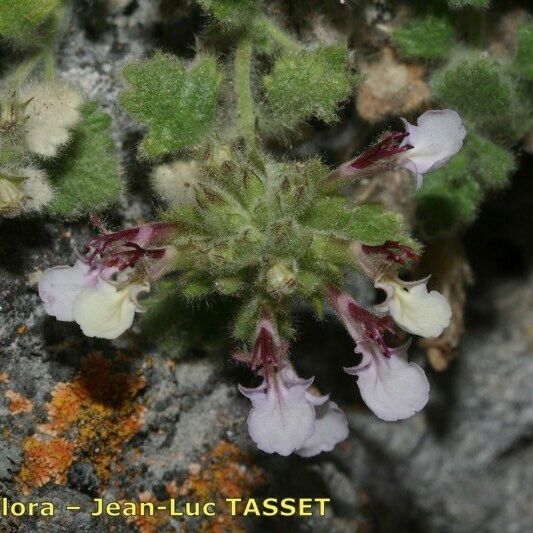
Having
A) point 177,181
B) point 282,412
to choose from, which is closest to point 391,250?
point 282,412

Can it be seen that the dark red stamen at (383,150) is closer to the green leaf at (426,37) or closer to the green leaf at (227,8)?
the green leaf at (227,8)

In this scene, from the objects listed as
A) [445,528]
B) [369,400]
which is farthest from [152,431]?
[445,528]

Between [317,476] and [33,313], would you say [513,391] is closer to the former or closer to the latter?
[317,476]

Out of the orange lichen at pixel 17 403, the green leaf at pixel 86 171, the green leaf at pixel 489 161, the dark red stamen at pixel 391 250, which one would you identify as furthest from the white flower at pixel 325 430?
the green leaf at pixel 489 161

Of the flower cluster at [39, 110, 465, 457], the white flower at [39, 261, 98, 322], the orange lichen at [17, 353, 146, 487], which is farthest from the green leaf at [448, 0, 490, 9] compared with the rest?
the orange lichen at [17, 353, 146, 487]

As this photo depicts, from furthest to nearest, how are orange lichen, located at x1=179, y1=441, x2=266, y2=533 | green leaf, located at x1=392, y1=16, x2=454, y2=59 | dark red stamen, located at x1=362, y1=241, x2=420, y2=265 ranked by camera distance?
green leaf, located at x1=392, y1=16, x2=454, y2=59
orange lichen, located at x1=179, y1=441, x2=266, y2=533
dark red stamen, located at x1=362, y1=241, x2=420, y2=265

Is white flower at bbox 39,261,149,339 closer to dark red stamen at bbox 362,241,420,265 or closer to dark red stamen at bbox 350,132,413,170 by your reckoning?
dark red stamen at bbox 362,241,420,265
